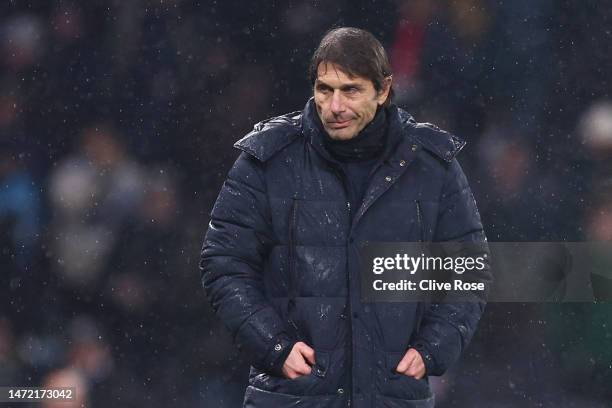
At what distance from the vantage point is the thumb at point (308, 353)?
10.6 feet

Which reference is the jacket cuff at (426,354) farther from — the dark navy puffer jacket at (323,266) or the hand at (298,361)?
the hand at (298,361)

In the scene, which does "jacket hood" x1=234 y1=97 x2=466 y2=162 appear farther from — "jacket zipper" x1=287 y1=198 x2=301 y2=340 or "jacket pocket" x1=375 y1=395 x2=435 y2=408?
"jacket pocket" x1=375 y1=395 x2=435 y2=408

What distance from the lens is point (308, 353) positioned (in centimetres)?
322

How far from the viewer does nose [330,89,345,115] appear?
3193 millimetres

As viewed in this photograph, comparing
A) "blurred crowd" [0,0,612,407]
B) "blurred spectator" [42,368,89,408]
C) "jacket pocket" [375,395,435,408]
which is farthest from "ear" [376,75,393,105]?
"blurred spectator" [42,368,89,408]

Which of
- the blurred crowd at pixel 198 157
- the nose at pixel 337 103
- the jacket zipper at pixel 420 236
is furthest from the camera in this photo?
the blurred crowd at pixel 198 157

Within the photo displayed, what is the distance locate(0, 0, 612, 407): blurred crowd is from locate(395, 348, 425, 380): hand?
214 cm

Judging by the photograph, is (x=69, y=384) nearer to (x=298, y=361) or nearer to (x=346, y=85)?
(x=298, y=361)

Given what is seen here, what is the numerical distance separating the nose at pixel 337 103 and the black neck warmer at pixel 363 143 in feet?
0.31

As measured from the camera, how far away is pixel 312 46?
532 centimetres

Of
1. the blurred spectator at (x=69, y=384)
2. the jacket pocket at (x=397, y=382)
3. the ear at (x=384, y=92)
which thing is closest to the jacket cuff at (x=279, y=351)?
the jacket pocket at (x=397, y=382)

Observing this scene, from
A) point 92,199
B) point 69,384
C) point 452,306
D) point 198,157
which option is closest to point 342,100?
point 452,306

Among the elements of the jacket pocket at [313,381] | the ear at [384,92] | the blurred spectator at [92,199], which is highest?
the blurred spectator at [92,199]

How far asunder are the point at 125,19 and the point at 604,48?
2.10m
